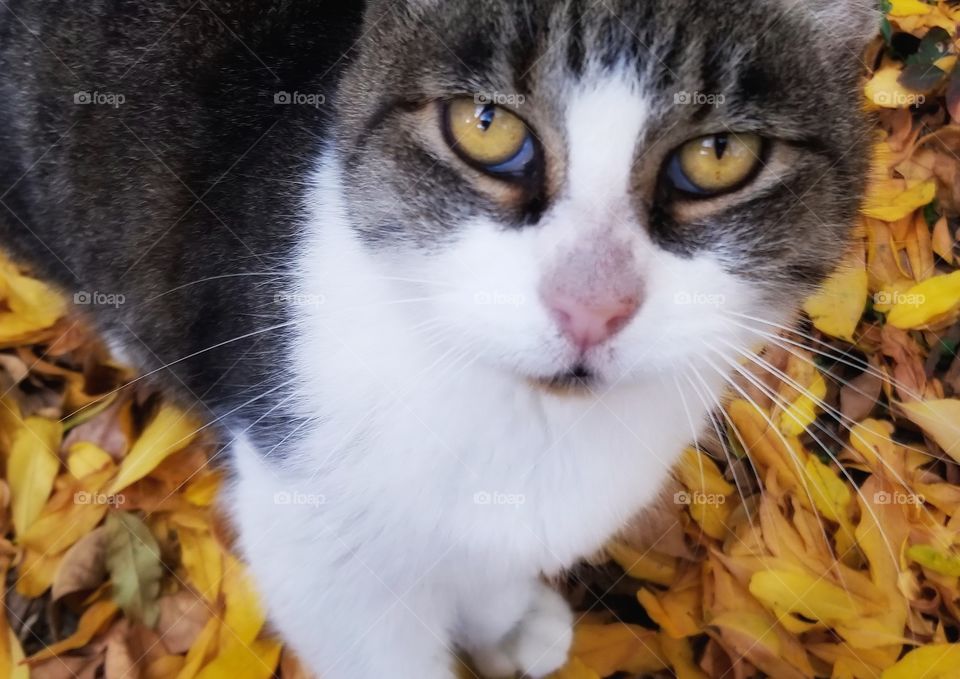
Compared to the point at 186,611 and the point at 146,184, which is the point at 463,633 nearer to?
the point at 186,611

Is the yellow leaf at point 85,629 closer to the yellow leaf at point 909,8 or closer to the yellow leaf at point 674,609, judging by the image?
the yellow leaf at point 674,609

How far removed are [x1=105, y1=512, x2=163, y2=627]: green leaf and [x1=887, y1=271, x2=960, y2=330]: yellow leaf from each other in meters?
1.26

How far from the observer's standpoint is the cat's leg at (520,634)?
44.4 inches

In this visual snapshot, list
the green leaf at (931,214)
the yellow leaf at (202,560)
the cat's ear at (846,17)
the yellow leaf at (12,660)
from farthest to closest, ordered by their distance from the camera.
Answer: the green leaf at (931,214) < the yellow leaf at (202,560) < the yellow leaf at (12,660) < the cat's ear at (846,17)

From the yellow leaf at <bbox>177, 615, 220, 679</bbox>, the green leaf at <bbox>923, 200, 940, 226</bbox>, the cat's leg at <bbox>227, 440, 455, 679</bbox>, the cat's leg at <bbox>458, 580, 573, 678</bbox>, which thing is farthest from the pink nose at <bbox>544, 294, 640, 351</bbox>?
the green leaf at <bbox>923, 200, 940, 226</bbox>

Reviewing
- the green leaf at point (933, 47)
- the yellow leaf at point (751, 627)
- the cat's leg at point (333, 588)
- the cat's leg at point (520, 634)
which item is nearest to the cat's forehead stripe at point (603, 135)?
the cat's leg at point (333, 588)

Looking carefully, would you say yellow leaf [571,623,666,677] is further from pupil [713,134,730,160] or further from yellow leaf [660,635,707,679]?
pupil [713,134,730,160]

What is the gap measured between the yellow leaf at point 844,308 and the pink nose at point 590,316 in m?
0.76

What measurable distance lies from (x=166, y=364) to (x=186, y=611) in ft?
1.24

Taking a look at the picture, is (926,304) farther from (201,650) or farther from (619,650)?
(201,650)

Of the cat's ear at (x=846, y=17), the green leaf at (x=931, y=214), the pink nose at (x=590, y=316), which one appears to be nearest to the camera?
the pink nose at (x=590, y=316)

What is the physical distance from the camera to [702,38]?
2.34 feet

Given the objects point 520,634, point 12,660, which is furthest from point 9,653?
point 520,634

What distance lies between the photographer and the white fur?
2.22ft
